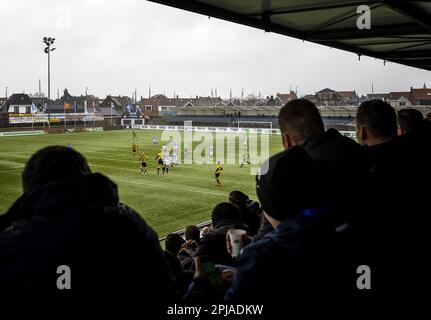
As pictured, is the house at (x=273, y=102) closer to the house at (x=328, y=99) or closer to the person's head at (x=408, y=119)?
the house at (x=328, y=99)

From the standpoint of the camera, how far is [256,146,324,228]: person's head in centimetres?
180

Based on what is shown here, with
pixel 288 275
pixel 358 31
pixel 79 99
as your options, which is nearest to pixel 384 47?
pixel 358 31

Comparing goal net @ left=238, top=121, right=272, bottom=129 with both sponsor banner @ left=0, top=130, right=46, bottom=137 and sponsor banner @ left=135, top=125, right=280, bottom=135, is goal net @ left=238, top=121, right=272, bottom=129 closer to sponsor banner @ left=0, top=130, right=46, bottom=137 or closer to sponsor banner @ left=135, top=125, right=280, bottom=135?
sponsor banner @ left=135, top=125, right=280, bottom=135

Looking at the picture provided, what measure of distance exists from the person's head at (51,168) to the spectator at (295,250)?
80 cm

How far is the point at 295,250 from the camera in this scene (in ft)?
5.50

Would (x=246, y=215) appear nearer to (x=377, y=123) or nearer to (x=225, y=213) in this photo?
(x=225, y=213)

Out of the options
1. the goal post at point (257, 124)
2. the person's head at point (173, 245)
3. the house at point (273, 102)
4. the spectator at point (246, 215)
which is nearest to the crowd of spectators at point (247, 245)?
the person's head at point (173, 245)

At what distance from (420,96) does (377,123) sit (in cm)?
9142

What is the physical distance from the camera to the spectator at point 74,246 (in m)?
1.60

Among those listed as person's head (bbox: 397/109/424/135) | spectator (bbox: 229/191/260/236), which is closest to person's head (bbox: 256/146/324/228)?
person's head (bbox: 397/109/424/135)

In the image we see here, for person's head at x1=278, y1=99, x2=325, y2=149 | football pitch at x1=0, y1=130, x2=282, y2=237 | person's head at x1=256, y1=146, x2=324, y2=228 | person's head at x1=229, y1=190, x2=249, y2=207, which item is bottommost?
football pitch at x1=0, y1=130, x2=282, y2=237

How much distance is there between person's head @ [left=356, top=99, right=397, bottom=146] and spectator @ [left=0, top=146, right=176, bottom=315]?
2017 millimetres

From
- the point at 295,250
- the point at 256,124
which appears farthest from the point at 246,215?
the point at 256,124
